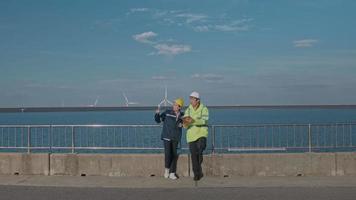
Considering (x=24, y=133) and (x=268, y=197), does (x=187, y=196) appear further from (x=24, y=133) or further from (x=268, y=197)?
(x=24, y=133)

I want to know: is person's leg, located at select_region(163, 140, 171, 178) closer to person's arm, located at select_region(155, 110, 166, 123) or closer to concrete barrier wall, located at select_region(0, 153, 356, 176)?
concrete barrier wall, located at select_region(0, 153, 356, 176)

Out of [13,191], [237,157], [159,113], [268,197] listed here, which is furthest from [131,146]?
[268,197]

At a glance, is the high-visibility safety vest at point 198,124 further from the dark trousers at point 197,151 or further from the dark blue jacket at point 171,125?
the dark blue jacket at point 171,125

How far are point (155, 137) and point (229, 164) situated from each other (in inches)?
90.5

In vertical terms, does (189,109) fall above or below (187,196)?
above

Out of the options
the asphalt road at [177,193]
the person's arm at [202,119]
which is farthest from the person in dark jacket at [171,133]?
the asphalt road at [177,193]

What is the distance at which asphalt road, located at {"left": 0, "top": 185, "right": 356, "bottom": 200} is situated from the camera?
29.9 feet

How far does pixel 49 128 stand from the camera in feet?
43.0

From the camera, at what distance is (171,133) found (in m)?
11.4

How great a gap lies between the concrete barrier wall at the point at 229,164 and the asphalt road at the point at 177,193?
162 cm

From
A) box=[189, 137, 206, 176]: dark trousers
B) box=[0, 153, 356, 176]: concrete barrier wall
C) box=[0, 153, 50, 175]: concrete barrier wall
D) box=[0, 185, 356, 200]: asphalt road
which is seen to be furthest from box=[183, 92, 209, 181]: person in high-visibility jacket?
box=[0, 153, 50, 175]: concrete barrier wall

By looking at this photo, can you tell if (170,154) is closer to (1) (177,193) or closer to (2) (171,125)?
(2) (171,125)

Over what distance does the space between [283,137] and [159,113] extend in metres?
4.01

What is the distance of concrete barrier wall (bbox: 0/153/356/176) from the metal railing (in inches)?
20.5
